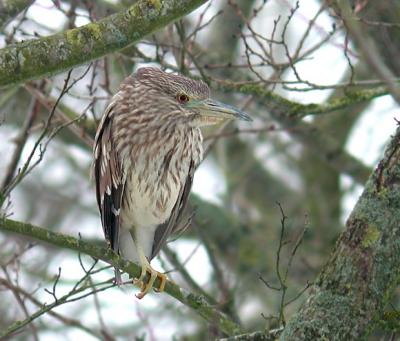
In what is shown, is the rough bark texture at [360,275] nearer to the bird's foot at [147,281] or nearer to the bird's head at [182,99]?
the bird's foot at [147,281]

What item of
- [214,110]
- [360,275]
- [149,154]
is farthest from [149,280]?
[360,275]

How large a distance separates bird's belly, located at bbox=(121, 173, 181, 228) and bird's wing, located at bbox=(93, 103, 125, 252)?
0.10 meters

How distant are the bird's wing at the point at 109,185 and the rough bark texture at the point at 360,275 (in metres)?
1.91

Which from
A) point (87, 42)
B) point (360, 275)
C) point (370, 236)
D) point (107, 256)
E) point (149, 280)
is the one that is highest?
point (87, 42)

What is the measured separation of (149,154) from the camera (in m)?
5.44

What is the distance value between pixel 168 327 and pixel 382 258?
5910 mm

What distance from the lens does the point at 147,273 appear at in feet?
17.7

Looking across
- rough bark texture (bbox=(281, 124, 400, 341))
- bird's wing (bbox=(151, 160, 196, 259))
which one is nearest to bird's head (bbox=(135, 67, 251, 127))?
bird's wing (bbox=(151, 160, 196, 259))

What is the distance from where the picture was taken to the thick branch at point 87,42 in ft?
12.2

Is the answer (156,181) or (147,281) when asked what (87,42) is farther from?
(147,281)

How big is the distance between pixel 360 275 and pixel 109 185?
7.06 ft

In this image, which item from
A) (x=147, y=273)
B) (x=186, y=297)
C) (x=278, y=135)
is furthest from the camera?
(x=278, y=135)

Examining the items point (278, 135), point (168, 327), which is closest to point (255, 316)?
point (168, 327)

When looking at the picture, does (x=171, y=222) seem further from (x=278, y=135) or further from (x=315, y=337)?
(x=278, y=135)
